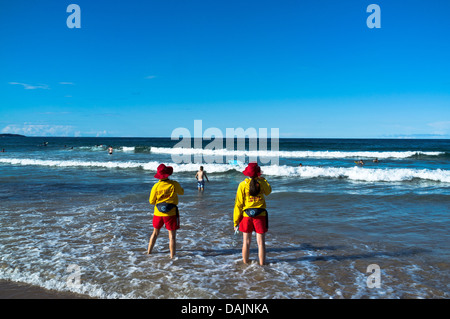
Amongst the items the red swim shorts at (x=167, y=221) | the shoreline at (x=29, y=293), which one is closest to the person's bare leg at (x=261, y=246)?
the red swim shorts at (x=167, y=221)

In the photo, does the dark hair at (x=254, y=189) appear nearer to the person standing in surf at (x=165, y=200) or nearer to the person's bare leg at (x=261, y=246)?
the person's bare leg at (x=261, y=246)

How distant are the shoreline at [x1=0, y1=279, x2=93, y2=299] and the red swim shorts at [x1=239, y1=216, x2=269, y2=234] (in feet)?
8.55

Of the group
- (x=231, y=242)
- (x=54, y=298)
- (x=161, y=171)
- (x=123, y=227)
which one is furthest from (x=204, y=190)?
(x=54, y=298)

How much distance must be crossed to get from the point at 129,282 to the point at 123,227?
11.3 ft

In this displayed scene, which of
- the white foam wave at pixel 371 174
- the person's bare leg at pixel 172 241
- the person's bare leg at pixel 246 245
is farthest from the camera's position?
the white foam wave at pixel 371 174

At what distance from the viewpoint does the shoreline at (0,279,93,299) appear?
14.8ft

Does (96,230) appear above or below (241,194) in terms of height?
below

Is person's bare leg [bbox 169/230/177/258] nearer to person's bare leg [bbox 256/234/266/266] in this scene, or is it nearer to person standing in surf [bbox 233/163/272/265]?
person standing in surf [bbox 233/163/272/265]

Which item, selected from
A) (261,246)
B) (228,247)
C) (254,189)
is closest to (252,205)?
(254,189)

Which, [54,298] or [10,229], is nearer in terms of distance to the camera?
[54,298]

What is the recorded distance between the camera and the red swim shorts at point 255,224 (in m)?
5.23

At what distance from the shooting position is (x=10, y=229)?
7762 millimetres

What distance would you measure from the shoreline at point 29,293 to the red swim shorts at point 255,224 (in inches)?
103
